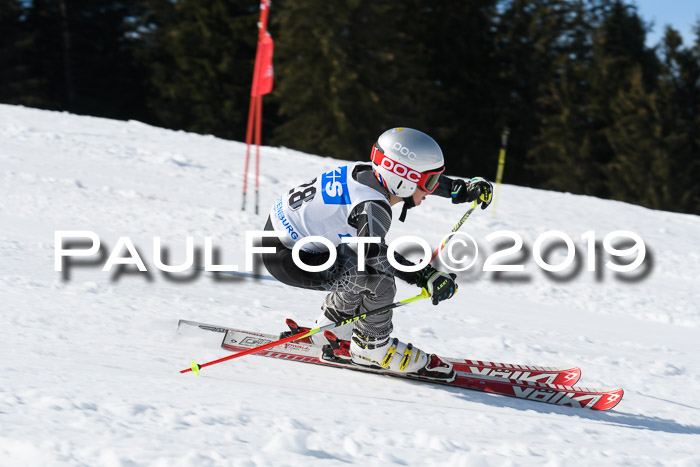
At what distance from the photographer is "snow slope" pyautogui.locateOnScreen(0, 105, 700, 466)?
9.39ft

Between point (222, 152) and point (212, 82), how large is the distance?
21421 mm

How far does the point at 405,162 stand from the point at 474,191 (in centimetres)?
97

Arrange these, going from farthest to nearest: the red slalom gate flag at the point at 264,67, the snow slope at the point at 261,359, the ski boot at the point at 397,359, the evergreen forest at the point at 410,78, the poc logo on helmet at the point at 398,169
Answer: the evergreen forest at the point at 410,78
the red slalom gate flag at the point at 264,67
the ski boot at the point at 397,359
the poc logo on helmet at the point at 398,169
the snow slope at the point at 261,359

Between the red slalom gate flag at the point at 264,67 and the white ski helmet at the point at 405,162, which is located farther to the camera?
the red slalom gate flag at the point at 264,67

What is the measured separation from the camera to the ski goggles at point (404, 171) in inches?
156

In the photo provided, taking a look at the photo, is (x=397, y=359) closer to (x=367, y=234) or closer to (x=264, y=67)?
(x=367, y=234)

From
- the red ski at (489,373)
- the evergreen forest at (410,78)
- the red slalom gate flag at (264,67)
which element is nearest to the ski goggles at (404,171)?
the red ski at (489,373)

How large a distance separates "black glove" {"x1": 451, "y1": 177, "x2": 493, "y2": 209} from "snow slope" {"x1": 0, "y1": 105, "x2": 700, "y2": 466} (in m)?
1.00

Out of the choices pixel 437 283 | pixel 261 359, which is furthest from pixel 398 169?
pixel 261 359

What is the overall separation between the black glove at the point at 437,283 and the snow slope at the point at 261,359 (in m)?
0.55

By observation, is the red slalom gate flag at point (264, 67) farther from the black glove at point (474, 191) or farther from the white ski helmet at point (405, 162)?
the white ski helmet at point (405, 162)

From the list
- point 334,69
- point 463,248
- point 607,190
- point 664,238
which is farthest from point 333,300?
point 607,190

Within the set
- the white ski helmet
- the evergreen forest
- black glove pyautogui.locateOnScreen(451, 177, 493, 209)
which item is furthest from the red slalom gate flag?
the evergreen forest

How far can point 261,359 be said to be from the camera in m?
4.26
